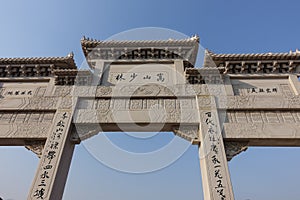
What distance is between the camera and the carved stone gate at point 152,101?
5715 millimetres

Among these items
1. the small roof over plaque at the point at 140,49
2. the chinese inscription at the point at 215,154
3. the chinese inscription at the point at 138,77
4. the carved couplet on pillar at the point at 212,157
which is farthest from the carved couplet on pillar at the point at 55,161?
the chinese inscription at the point at 215,154

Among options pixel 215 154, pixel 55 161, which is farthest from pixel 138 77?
pixel 55 161

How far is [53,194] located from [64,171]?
71cm

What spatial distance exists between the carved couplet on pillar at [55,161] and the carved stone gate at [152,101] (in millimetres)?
24

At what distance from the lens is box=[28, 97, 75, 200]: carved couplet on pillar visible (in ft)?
16.4

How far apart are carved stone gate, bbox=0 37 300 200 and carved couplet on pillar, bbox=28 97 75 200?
0.08 ft

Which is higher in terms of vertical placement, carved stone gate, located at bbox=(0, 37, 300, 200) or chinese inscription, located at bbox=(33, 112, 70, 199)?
carved stone gate, located at bbox=(0, 37, 300, 200)

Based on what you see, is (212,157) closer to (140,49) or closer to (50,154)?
(50,154)

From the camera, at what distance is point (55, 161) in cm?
539

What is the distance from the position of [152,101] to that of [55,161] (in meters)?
3.14

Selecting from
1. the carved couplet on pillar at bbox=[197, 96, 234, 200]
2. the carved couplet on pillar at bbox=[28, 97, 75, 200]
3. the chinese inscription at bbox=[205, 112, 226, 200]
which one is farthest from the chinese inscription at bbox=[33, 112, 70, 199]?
the chinese inscription at bbox=[205, 112, 226, 200]

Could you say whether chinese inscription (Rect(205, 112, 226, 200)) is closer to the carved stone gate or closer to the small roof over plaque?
the carved stone gate

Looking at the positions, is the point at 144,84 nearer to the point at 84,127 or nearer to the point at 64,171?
the point at 84,127

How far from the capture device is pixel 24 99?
6742 millimetres
